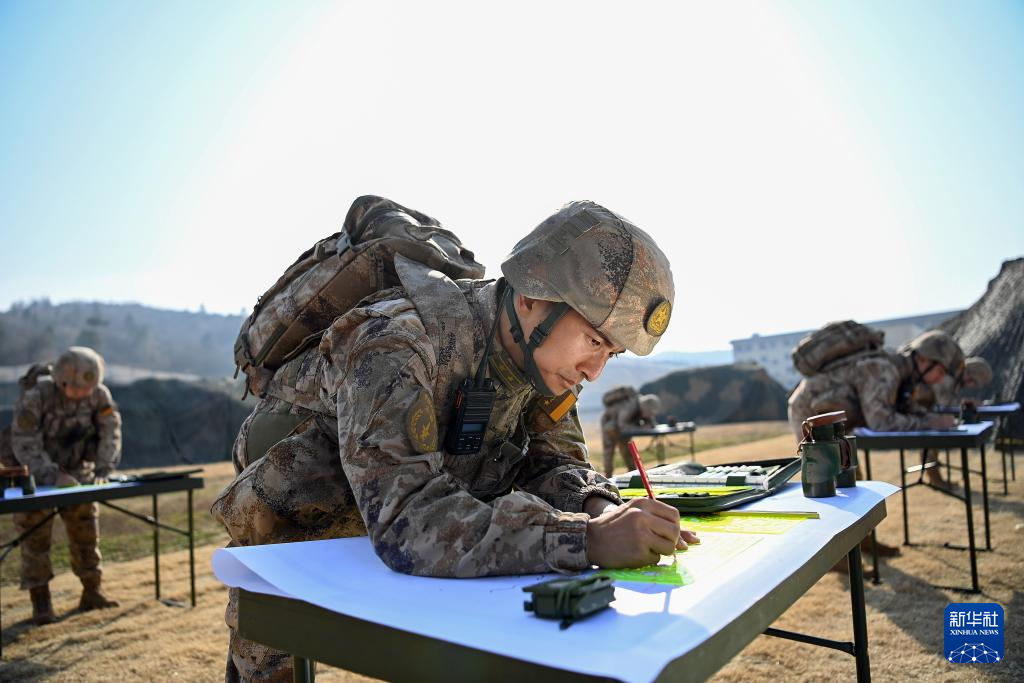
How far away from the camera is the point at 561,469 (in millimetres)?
2014

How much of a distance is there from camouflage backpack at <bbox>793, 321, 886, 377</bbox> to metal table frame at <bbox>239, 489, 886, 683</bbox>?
524cm

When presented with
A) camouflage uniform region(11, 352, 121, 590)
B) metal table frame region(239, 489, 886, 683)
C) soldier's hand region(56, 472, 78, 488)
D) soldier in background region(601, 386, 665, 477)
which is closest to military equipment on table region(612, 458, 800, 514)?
metal table frame region(239, 489, 886, 683)

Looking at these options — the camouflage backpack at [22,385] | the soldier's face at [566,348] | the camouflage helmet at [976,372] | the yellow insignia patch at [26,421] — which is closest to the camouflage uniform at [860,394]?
the camouflage helmet at [976,372]

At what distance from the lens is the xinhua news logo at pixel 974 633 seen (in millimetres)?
3559

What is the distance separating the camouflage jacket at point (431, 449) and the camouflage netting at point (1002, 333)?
45.1 ft

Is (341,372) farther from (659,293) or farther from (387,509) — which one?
(659,293)

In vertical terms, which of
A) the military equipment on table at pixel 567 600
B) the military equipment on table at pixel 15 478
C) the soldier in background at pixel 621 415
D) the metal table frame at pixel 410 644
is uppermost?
the military equipment on table at pixel 567 600

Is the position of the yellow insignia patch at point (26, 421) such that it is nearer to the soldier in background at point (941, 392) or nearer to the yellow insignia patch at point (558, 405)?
the yellow insignia patch at point (558, 405)

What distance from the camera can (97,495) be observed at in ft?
15.0

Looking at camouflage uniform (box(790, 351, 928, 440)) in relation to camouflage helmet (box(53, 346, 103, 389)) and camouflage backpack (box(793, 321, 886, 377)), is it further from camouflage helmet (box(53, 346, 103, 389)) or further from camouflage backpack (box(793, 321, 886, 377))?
camouflage helmet (box(53, 346, 103, 389))

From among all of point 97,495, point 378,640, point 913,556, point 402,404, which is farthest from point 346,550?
point 913,556

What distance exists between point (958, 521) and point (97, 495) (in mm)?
7501

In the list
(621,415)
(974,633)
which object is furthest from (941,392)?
(974,633)

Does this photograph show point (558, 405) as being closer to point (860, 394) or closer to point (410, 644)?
point (410, 644)
